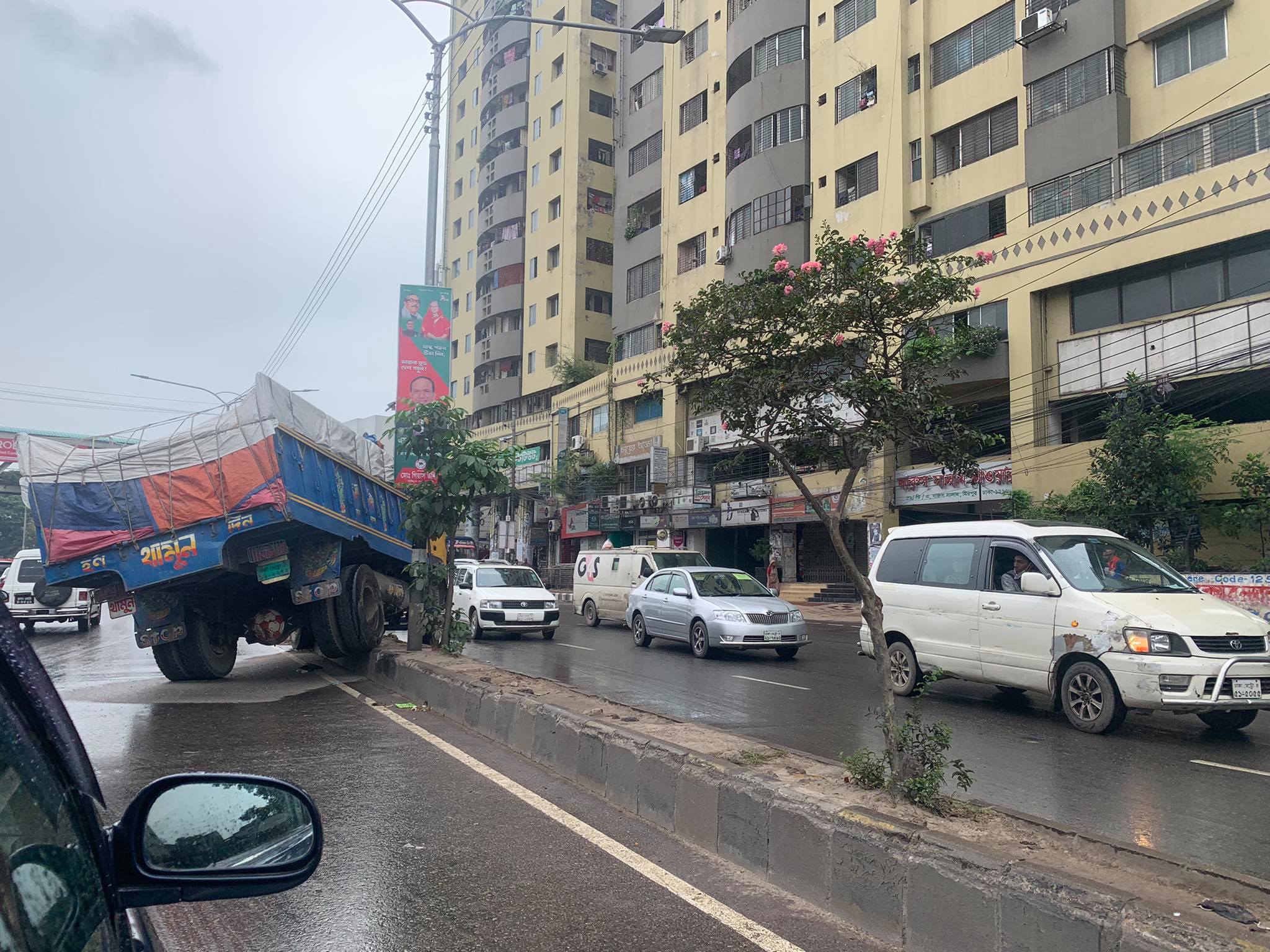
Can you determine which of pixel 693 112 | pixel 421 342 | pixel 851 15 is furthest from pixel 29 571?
pixel 693 112

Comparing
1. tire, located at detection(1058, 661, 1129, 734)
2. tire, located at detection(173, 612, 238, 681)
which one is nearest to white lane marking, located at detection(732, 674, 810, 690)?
tire, located at detection(1058, 661, 1129, 734)

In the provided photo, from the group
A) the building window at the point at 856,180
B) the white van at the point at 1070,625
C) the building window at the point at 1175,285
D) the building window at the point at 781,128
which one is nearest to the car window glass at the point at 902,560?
the white van at the point at 1070,625

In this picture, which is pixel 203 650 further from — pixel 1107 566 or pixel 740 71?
pixel 740 71

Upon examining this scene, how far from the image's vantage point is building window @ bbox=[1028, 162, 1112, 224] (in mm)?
22703

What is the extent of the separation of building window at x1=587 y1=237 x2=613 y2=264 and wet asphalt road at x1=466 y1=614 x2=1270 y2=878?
3835 centimetres

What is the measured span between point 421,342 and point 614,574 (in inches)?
276

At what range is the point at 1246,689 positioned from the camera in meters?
7.41

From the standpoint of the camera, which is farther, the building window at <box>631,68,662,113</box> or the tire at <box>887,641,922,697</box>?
the building window at <box>631,68,662,113</box>

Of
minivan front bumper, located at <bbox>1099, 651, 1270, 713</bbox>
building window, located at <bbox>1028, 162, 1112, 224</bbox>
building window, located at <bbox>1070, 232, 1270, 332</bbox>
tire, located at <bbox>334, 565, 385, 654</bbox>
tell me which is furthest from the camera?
building window, located at <bbox>1028, 162, 1112, 224</bbox>

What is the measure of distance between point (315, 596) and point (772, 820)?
8214mm

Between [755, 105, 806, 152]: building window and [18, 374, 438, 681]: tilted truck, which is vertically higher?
[755, 105, 806, 152]: building window

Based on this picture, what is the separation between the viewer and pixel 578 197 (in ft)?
163

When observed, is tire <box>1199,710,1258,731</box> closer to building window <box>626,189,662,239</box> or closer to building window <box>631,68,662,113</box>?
building window <box>626,189,662,239</box>

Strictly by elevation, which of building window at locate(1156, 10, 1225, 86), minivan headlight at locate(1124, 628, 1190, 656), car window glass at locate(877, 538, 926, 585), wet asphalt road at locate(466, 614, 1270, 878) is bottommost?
wet asphalt road at locate(466, 614, 1270, 878)
